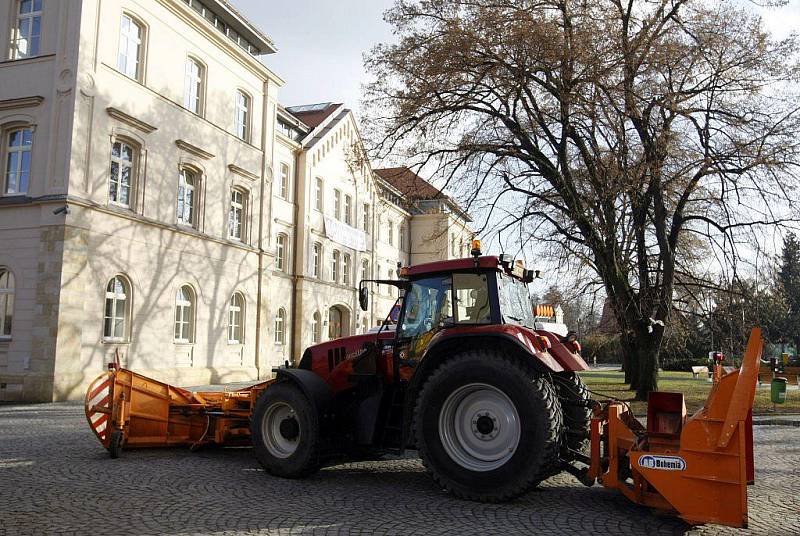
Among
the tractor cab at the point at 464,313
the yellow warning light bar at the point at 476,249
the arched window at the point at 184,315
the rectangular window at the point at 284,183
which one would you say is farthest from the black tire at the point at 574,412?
the rectangular window at the point at 284,183

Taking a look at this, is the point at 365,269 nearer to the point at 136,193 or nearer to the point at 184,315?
the point at 184,315

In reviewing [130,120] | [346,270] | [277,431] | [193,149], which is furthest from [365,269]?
[277,431]

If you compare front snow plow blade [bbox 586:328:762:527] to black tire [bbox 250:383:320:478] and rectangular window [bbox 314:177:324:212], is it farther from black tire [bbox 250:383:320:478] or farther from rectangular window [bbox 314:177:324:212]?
rectangular window [bbox 314:177:324:212]

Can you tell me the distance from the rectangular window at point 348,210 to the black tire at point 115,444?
30.8 m

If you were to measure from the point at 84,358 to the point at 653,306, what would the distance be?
49.4 ft

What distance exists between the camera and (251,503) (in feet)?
19.5

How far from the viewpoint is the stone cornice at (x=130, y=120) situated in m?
18.6

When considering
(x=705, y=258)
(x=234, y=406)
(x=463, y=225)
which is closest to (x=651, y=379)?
(x=705, y=258)

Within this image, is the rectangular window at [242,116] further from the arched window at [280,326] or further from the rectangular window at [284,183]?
the arched window at [280,326]

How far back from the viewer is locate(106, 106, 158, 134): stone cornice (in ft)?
61.2

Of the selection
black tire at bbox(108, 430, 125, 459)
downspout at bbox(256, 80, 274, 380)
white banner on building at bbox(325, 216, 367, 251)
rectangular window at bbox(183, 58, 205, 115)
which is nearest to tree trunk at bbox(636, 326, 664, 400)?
black tire at bbox(108, 430, 125, 459)

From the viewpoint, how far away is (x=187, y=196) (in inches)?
894

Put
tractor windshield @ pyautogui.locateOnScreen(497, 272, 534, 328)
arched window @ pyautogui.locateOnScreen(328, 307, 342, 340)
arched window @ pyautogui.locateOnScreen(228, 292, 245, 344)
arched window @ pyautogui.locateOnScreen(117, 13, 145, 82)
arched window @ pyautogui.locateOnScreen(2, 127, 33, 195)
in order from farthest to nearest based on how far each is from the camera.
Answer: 1. arched window @ pyautogui.locateOnScreen(328, 307, 342, 340)
2. arched window @ pyautogui.locateOnScreen(228, 292, 245, 344)
3. arched window @ pyautogui.locateOnScreen(117, 13, 145, 82)
4. arched window @ pyautogui.locateOnScreen(2, 127, 33, 195)
5. tractor windshield @ pyautogui.locateOnScreen(497, 272, 534, 328)

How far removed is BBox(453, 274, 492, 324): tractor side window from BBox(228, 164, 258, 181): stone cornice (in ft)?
63.9
